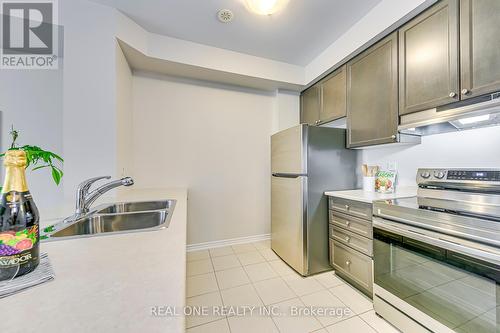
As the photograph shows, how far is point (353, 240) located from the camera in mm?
1746

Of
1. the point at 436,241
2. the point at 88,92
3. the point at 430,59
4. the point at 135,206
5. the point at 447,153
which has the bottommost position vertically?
the point at 436,241

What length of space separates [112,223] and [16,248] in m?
0.79

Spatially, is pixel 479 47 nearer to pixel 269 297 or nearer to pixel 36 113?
pixel 269 297

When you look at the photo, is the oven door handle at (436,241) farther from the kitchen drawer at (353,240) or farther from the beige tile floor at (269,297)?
the beige tile floor at (269,297)

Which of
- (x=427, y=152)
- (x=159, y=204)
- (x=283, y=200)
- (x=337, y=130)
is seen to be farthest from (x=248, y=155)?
(x=427, y=152)

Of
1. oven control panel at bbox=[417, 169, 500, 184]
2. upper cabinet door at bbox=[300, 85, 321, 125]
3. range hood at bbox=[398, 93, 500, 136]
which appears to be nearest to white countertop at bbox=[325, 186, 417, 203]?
oven control panel at bbox=[417, 169, 500, 184]

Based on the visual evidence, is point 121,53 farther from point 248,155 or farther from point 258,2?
point 248,155

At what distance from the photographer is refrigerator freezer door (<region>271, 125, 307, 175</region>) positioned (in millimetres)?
1972

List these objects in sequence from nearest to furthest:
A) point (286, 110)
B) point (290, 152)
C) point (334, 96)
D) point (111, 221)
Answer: point (111, 221) < point (290, 152) < point (334, 96) < point (286, 110)

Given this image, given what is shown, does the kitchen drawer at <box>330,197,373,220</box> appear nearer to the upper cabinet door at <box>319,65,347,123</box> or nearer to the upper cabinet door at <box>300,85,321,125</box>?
the upper cabinet door at <box>319,65,347,123</box>

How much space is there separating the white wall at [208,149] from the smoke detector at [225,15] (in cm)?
90

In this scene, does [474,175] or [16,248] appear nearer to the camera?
[16,248]

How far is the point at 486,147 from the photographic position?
1385 mm


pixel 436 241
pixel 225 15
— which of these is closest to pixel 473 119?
pixel 436 241
